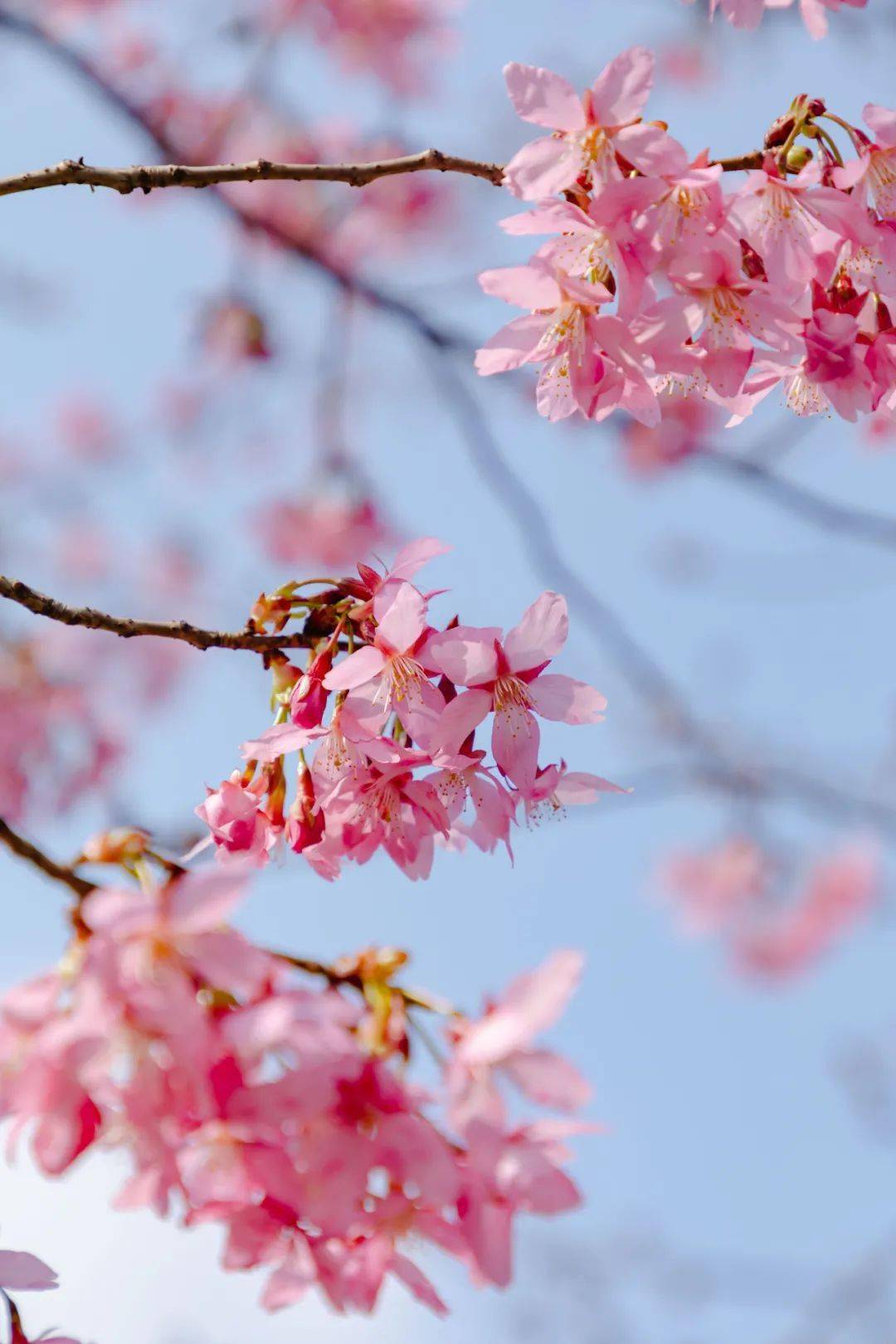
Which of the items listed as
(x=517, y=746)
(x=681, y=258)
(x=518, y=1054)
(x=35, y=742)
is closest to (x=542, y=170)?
(x=681, y=258)

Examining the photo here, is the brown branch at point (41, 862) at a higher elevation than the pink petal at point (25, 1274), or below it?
higher

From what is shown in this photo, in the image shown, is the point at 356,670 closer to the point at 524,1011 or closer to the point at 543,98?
the point at 524,1011

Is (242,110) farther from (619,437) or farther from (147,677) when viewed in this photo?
(147,677)

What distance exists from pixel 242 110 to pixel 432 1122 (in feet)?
12.2

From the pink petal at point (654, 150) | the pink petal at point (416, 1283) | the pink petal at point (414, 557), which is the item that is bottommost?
the pink petal at point (416, 1283)

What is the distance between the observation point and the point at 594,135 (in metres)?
1.43

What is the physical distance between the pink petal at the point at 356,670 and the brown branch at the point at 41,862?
416 millimetres

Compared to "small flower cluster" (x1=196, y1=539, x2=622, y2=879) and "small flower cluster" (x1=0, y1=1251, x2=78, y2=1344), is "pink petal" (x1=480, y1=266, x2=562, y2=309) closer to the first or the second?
"small flower cluster" (x1=196, y1=539, x2=622, y2=879)

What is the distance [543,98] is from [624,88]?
0.10 meters

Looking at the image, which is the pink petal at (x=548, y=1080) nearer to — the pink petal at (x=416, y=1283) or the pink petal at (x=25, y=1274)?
the pink petal at (x=416, y=1283)

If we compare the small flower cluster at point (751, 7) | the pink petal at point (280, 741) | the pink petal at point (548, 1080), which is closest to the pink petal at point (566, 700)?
the pink petal at point (280, 741)

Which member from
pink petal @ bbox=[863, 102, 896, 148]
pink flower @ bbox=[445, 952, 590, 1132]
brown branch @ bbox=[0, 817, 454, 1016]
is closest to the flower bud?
brown branch @ bbox=[0, 817, 454, 1016]

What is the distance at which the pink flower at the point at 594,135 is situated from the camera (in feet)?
4.58

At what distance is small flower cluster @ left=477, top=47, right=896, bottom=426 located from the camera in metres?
1.41
